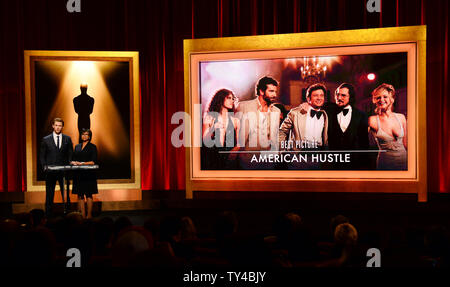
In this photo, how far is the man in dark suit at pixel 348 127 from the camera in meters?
6.38

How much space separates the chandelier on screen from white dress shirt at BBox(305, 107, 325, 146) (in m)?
0.44

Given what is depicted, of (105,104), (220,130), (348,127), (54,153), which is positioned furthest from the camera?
(105,104)

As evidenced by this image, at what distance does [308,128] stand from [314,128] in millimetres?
88

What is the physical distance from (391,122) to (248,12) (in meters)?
2.98

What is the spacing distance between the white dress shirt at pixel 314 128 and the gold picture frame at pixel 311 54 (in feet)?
1.62

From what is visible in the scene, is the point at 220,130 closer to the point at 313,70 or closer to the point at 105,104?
the point at 313,70

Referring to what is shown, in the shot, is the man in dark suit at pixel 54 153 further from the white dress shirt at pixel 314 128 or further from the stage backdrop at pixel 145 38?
the white dress shirt at pixel 314 128

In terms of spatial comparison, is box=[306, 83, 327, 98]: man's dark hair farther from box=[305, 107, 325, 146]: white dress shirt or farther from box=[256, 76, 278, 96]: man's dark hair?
box=[256, 76, 278, 96]: man's dark hair

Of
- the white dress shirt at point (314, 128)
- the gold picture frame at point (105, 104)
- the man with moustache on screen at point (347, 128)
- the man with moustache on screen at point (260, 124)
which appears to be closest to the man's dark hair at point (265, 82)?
the man with moustache on screen at point (260, 124)

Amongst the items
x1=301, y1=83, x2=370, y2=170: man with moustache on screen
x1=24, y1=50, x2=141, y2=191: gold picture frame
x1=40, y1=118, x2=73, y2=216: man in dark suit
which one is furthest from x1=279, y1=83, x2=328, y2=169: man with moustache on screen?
x1=40, y1=118, x2=73, y2=216: man in dark suit

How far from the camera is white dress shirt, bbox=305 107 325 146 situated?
654 cm

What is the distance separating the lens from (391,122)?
6.29 m

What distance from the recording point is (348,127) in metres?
6.42

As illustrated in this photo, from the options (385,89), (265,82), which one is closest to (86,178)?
(265,82)
